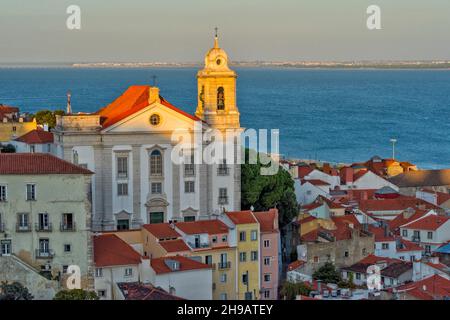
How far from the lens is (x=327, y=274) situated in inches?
1024

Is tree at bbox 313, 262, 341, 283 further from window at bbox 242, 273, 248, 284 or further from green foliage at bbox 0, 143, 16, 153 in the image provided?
green foliage at bbox 0, 143, 16, 153

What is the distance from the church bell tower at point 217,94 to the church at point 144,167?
8 centimetres

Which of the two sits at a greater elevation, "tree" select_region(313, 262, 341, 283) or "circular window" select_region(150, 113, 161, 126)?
"circular window" select_region(150, 113, 161, 126)

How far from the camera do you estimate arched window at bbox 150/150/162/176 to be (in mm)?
31109

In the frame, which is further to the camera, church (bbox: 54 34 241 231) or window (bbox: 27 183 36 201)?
church (bbox: 54 34 241 231)

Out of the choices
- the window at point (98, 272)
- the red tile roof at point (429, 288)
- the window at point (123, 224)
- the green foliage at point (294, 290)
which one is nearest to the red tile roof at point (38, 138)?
the window at point (123, 224)

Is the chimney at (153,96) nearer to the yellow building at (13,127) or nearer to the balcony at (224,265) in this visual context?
the balcony at (224,265)

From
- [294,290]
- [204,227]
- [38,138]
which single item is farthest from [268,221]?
[38,138]

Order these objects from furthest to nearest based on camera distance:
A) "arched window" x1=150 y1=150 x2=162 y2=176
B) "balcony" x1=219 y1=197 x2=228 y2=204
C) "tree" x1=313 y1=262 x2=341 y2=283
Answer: "balcony" x1=219 y1=197 x2=228 y2=204 < "arched window" x1=150 y1=150 x2=162 y2=176 < "tree" x1=313 y1=262 x2=341 y2=283

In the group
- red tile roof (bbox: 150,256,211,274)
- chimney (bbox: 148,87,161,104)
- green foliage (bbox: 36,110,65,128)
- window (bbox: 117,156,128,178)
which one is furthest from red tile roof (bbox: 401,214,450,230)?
green foliage (bbox: 36,110,65,128)

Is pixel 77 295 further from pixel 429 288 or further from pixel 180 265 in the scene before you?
pixel 429 288

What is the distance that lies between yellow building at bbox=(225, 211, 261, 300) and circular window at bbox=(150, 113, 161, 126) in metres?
5.53
